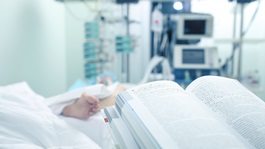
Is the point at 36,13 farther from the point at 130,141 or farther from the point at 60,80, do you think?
the point at 130,141

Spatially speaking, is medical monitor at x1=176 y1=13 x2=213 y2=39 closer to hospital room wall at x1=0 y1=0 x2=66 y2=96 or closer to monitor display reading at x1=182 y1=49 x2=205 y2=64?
monitor display reading at x1=182 y1=49 x2=205 y2=64

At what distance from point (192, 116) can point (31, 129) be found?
536 millimetres

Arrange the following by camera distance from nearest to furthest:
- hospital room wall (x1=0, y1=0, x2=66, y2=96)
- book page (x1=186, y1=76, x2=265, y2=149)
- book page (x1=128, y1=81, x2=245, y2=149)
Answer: book page (x1=128, y1=81, x2=245, y2=149) < book page (x1=186, y1=76, x2=265, y2=149) < hospital room wall (x1=0, y1=0, x2=66, y2=96)

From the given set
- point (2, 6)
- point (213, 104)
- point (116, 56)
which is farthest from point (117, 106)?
point (116, 56)

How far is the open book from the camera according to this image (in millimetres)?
541

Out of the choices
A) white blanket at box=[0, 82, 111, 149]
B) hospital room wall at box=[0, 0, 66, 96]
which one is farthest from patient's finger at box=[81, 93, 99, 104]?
hospital room wall at box=[0, 0, 66, 96]

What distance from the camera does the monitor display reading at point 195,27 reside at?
2.60m

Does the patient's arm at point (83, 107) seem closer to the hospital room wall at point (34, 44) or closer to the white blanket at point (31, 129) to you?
the white blanket at point (31, 129)

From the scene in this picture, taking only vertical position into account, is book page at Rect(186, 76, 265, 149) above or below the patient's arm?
above

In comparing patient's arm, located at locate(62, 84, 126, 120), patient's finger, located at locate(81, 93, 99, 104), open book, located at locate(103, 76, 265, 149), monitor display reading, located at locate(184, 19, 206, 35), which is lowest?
patient's arm, located at locate(62, 84, 126, 120)

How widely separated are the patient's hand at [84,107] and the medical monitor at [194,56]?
1527 mm

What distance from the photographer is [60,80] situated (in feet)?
9.97

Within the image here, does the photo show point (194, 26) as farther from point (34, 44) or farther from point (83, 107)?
point (83, 107)

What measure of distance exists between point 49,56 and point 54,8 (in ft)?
1.72
